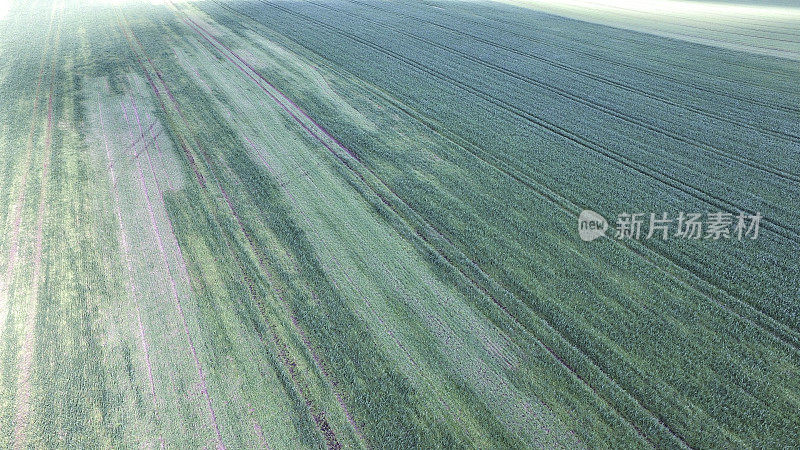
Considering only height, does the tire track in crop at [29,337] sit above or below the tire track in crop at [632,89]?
below

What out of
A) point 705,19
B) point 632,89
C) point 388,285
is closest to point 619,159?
point 632,89

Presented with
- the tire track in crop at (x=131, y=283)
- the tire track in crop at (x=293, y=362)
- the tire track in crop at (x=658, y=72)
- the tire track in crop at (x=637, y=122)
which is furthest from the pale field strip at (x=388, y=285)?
the tire track in crop at (x=658, y=72)

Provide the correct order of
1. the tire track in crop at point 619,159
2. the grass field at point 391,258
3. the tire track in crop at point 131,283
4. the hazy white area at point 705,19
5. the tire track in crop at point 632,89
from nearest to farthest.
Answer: the grass field at point 391,258 → the tire track in crop at point 131,283 → the tire track in crop at point 619,159 → the tire track in crop at point 632,89 → the hazy white area at point 705,19

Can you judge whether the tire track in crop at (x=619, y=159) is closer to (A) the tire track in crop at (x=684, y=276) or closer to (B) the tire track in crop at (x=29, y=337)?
(A) the tire track in crop at (x=684, y=276)

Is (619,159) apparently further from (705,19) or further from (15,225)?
(705,19)

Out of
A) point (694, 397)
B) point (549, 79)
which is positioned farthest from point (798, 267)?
point (549, 79)

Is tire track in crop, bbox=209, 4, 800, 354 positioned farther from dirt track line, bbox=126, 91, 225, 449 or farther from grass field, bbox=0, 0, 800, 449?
dirt track line, bbox=126, 91, 225, 449

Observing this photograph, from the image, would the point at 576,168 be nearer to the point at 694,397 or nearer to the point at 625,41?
the point at 694,397
